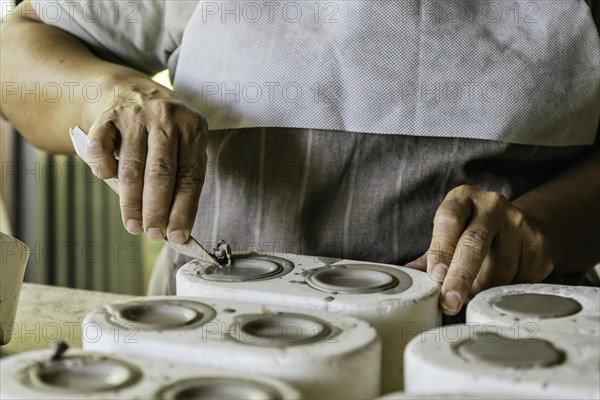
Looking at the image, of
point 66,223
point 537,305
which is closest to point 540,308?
point 537,305

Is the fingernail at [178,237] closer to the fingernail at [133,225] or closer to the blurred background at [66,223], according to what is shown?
the fingernail at [133,225]

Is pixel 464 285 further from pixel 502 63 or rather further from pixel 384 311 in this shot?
pixel 502 63

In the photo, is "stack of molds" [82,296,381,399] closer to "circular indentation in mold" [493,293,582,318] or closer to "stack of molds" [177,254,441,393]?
"stack of molds" [177,254,441,393]

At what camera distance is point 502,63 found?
1059 mm

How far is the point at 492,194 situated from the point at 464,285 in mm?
197

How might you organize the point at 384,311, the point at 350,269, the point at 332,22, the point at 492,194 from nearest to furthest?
the point at 384,311
the point at 350,269
the point at 492,194
the point at 332,22

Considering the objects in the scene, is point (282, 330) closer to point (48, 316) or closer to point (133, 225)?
point (133, 225)

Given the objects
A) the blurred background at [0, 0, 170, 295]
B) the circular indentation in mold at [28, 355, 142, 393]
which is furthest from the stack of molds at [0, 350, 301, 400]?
the blurred background at [0, 0, 170, 295]

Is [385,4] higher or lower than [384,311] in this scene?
higher

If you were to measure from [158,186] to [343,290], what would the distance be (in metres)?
0.26

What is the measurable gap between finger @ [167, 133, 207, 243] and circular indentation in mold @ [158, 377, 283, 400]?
0.34 meters

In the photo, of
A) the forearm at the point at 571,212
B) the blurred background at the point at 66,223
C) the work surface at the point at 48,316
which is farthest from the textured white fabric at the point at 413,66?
the blurred background at the point at 66,223

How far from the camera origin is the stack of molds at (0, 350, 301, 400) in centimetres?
54

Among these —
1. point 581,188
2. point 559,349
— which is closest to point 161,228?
point 559,349
